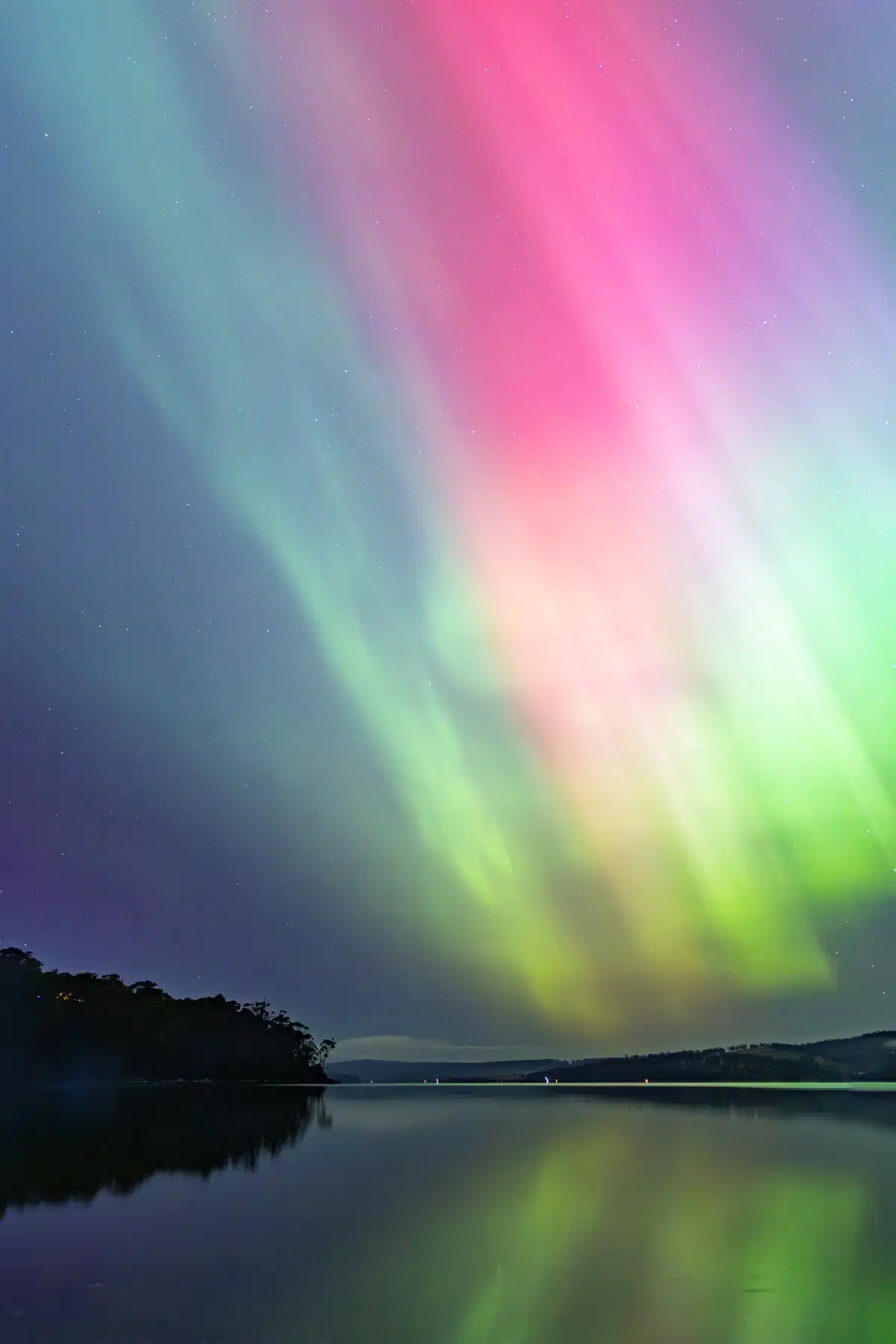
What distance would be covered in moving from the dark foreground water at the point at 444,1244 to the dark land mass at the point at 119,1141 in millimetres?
316

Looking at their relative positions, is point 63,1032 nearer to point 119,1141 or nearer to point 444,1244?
point 119,1141

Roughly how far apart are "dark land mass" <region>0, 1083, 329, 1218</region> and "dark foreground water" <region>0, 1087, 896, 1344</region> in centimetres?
32

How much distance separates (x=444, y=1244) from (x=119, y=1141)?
122ft

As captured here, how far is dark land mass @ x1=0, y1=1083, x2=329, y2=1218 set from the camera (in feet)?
120

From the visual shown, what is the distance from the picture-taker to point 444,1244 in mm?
25406

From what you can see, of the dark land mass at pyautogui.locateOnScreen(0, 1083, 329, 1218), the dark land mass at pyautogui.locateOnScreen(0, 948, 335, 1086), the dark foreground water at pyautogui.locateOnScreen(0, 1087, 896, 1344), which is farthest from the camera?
the dark land mass at pyautogui.locateOnScreen(0, 948, 335, 1086)

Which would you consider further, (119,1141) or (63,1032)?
(63,1032)

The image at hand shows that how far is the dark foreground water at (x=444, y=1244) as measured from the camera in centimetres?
1684

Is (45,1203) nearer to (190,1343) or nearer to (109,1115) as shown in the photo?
(190,1343)

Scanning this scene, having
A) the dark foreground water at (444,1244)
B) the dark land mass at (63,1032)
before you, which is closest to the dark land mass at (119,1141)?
the dark foreground water at (444,1244)

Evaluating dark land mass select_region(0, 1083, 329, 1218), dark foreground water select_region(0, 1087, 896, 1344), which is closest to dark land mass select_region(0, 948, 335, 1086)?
dark land mass select_region(0, 1083, 329, 1218)

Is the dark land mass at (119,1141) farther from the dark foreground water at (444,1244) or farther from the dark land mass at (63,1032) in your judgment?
the dark land mass at (63,1032)

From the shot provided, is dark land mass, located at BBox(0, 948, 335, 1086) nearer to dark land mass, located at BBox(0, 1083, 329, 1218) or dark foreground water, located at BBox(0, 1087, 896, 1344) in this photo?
dark land mass, located at BBox(0, 1083, 329, 1218)

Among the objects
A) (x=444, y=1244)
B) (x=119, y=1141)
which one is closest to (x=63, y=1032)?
(x=119, y=1141)
